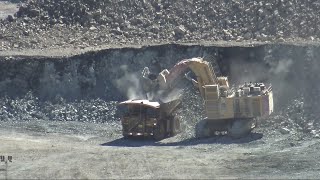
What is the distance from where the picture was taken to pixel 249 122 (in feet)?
106

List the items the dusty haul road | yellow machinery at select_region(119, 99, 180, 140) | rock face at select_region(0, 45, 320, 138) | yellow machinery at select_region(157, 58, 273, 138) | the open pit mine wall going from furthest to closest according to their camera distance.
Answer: the open pit mine wall < rock face at select_region(0, 45, 320, 138) < yellow machinery at select_region(119, 99, 180, 140) < yellow machinery at select_region(157, 58, 273, 138) < the dusty haul road

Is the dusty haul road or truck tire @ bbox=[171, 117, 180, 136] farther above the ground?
truck tire @ bbox=[171, 117, 180, 136]

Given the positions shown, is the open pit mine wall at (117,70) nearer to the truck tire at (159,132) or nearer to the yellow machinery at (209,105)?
the yellow machinery at (209,105)

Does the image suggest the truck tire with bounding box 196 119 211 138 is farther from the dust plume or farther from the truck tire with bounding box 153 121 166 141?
the dust plume

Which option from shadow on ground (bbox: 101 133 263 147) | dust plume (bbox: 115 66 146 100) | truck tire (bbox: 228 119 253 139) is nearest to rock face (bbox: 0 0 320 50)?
dust plume (bbox: 115 66 146 100)

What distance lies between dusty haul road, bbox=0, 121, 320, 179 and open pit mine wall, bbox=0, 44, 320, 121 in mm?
2756

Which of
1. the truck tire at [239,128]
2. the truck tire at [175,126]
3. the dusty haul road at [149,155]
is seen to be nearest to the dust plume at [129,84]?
the dusty haul road at [149,155]

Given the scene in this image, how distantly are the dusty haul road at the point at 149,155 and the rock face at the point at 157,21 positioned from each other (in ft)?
24.8

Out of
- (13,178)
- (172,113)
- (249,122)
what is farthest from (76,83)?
(13,178)

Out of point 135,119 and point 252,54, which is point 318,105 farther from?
point 135,119

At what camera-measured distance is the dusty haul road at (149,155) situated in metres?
26.8

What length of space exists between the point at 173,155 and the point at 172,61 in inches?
364

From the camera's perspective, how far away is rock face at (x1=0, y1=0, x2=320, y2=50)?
40688 mm

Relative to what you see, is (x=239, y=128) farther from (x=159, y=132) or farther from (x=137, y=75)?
(x=137, y=75)
